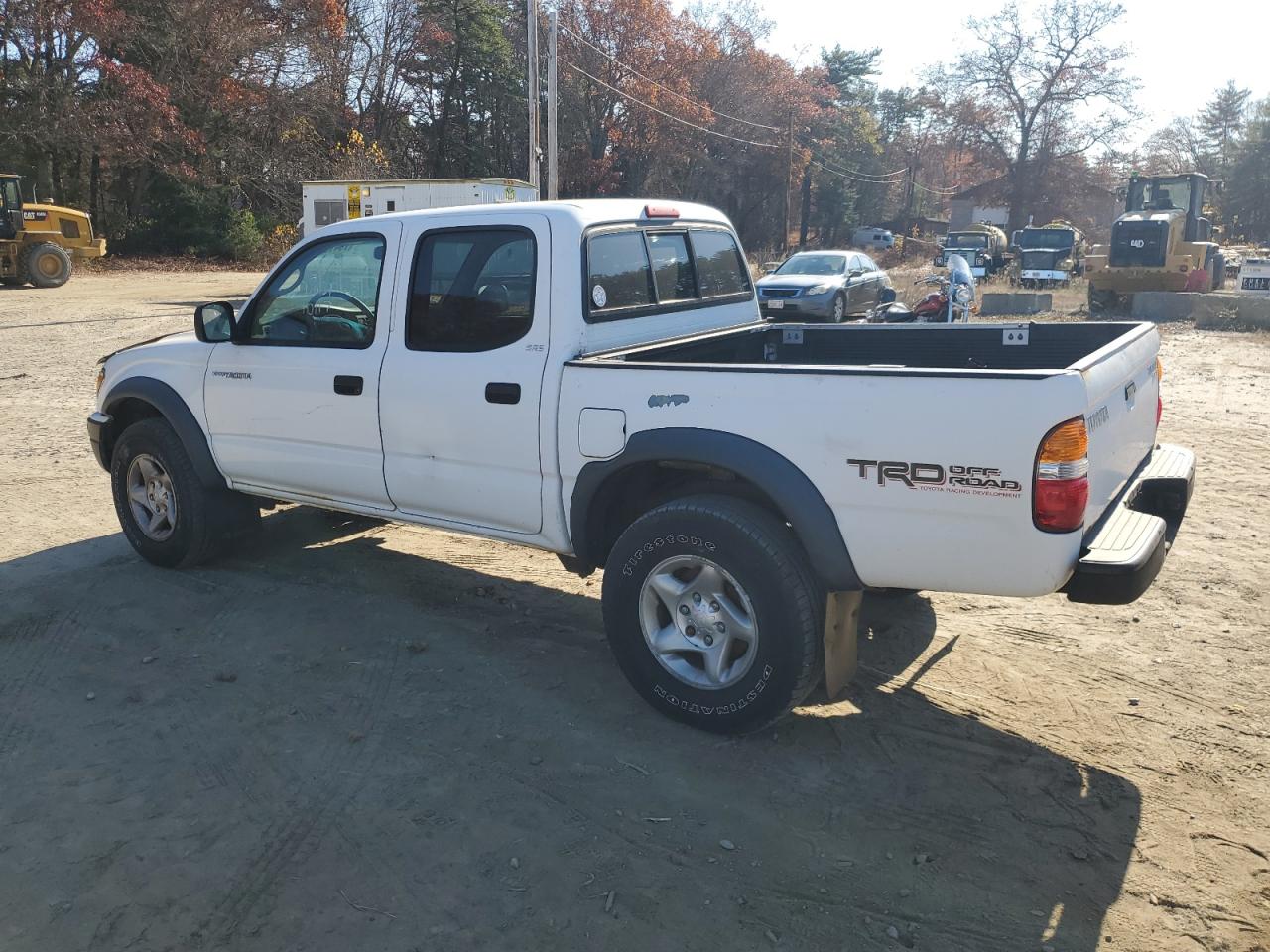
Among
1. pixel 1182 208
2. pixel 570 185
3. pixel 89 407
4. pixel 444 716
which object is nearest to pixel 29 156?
pixel 570 185

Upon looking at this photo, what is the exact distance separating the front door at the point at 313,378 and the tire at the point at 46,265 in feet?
74.5

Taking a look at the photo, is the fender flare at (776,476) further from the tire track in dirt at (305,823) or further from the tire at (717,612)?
the tire track in dirt at (305,823)

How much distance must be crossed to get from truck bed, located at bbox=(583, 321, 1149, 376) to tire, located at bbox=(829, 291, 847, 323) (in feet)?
45.2

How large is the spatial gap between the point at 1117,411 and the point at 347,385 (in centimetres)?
333

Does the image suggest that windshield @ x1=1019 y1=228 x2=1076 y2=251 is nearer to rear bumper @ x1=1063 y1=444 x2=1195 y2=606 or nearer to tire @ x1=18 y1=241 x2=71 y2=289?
tire @ x1=18 y1=241 x2=71 y2=289

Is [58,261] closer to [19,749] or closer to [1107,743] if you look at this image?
[19,749]

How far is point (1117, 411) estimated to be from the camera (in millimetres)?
3814

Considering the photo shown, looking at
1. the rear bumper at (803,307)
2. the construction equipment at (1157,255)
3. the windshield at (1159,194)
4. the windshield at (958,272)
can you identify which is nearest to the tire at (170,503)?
the windshield at (958,272)

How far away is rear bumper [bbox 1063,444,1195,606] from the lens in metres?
3.35

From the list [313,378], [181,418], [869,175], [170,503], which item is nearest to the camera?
[313,378]

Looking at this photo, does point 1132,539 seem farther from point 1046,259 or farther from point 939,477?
point 1046,259

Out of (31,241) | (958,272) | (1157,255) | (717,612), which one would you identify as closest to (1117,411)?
(717,612)

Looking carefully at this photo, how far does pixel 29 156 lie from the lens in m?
33.3

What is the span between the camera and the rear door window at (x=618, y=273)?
4.46 meters
